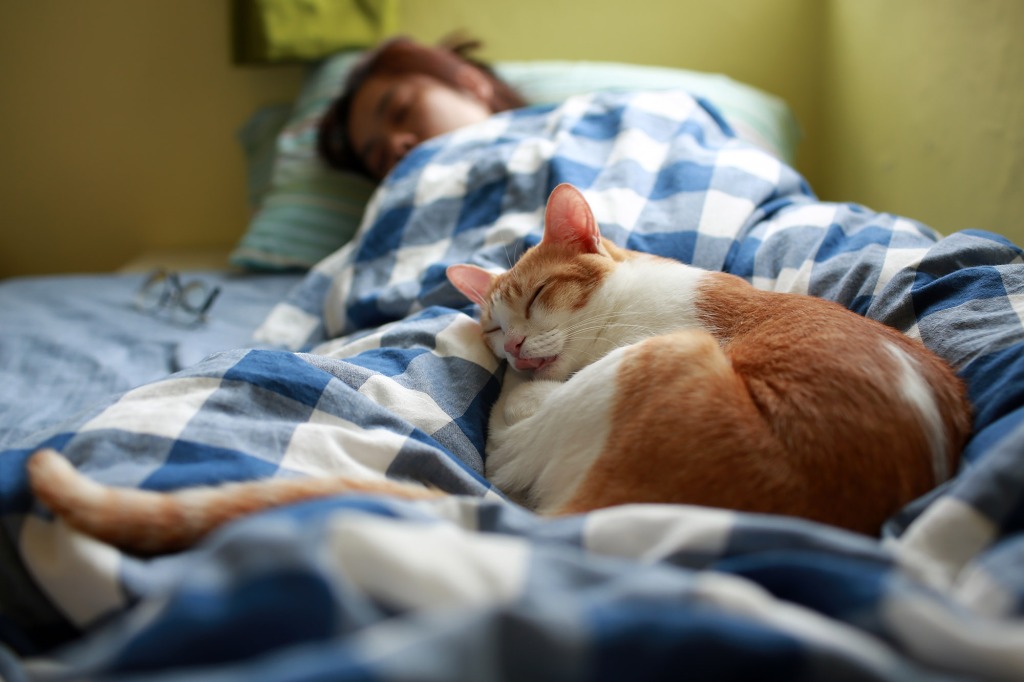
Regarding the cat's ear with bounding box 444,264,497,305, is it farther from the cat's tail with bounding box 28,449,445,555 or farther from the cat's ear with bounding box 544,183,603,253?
the cat's tail with bounding box 28,449,445,555

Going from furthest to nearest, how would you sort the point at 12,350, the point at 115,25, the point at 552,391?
the point at 115,25 < the point at 12,350 < the point at 552,391

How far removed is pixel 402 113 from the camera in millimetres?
1824

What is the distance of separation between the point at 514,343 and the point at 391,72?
3.68 feet

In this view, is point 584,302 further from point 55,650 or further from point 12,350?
point 12,350

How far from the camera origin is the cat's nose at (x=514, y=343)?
1.05 metres

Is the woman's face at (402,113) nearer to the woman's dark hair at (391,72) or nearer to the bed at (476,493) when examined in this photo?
the woman's dark hair at (391,72)

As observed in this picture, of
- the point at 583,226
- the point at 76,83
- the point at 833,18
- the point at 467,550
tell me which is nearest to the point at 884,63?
the point at 833,18

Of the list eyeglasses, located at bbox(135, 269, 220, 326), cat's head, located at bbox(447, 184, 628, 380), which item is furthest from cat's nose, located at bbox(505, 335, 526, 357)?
eyeglasses, located at bbox(135, 269, 220, 326)

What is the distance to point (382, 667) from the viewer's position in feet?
1.36

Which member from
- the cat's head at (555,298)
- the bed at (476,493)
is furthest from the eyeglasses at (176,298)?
the cat's head at (555,298)

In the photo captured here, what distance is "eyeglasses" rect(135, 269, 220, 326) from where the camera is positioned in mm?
1678

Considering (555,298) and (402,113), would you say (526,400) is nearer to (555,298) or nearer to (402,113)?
(555,298)

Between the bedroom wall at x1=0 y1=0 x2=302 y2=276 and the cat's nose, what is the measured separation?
1.79 meters

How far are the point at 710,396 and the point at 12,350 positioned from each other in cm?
141
